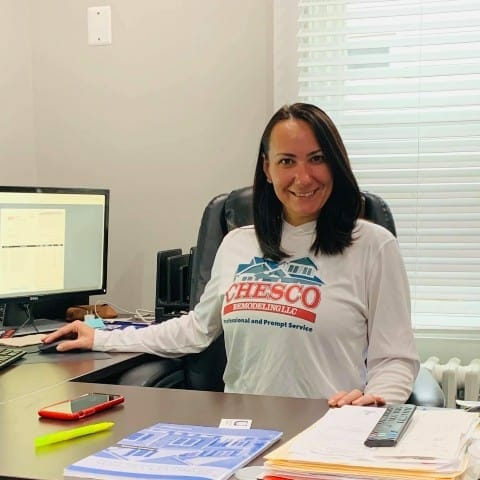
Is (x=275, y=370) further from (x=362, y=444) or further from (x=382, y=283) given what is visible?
(x=362, y=444)

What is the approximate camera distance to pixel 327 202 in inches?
71.2

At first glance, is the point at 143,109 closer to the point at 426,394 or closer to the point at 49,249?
the point at 49,249

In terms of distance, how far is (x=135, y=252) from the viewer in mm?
2730

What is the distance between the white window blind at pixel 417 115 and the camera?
235 cm

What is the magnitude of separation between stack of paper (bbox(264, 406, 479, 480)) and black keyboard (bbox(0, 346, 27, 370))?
0.89 m

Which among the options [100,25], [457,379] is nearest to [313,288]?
[457,379]

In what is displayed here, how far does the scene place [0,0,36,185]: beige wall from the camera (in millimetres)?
2674

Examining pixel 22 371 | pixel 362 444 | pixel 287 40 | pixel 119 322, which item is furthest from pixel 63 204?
pixel 362 444

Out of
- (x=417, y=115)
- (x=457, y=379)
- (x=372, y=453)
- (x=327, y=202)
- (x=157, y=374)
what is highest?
(x=417, y=115)

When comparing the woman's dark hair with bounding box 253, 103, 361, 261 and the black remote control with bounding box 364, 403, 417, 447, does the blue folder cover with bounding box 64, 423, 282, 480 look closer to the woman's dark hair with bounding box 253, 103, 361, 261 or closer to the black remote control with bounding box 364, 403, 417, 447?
the black remote control with bounding box 364, 403, 417, 447

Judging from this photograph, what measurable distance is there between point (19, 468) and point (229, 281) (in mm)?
882

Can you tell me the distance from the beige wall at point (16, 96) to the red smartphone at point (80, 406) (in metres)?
1.50

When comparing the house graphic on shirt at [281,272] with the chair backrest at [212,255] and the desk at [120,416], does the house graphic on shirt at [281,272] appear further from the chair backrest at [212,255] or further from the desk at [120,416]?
the desk at [120,416]

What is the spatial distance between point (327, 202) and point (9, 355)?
2.87ft
